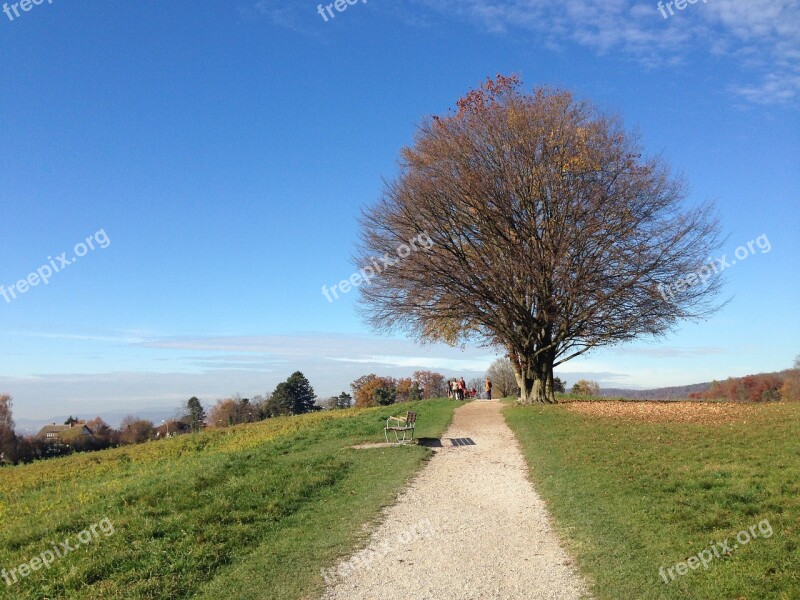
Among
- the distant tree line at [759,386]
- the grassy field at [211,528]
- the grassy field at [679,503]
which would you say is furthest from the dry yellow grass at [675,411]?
the distant tree line at [759,386]

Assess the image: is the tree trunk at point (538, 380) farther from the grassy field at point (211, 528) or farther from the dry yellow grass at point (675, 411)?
the grassy field at point (211, 528)

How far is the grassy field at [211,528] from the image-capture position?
261 inches

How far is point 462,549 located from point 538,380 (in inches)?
793

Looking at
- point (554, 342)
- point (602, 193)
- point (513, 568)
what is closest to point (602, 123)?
point (602, 193)

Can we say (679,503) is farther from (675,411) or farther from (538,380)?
(538,380)

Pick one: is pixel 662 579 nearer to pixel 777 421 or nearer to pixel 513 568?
pixel 513 568

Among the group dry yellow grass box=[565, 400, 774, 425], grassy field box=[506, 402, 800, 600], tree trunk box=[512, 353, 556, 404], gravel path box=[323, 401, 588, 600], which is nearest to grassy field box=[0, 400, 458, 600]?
gravel path box=[323, 401, 588, 600]

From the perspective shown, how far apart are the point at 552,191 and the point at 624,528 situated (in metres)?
18.2

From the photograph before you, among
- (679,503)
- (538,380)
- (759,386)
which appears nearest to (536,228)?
(538,380)

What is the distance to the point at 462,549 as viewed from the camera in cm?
775

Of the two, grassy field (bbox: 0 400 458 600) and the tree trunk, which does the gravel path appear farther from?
the tree trunk

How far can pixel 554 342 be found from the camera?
84.7 ft

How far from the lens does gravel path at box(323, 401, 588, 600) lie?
638cm

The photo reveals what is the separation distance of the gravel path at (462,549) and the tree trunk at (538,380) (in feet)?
47.6
